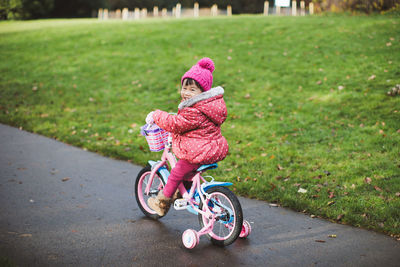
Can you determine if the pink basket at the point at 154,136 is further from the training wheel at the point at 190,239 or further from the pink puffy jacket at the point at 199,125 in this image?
the training wheel at the point at 190,239

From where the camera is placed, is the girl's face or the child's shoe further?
the child's shoe

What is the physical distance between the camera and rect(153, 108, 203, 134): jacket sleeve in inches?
150

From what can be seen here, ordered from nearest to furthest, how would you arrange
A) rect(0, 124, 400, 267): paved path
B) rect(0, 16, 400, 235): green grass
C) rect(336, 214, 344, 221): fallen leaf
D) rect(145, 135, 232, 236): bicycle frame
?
1. rect(0, 124, 400, 267): paved path
2. rect(145, 135, 232, 236): bicycle frame
3. rect(336, 214, 344, 221): fallen leaf
4. rect(0, 16, 400, 235): green grass

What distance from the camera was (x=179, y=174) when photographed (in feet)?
13.3

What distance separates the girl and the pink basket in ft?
0.72

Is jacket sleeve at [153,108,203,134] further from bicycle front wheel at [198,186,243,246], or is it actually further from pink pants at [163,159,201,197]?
bicycle front wheel at [198,186,243,246]

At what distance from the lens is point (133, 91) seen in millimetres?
12133

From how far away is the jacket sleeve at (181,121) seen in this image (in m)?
3.82

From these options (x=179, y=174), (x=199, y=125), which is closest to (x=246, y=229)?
(x=179, y=174)

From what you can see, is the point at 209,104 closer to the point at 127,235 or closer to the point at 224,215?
the point at 224,215

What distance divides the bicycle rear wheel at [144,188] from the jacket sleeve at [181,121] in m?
0.94

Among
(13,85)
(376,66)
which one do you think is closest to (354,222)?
(376,66)

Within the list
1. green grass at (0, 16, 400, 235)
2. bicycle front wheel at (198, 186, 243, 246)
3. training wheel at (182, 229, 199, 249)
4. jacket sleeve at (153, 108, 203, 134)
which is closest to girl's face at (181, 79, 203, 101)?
jacket sleeve at (153, 108, 203, 134)

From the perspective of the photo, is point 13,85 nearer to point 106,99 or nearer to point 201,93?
point 106,99
